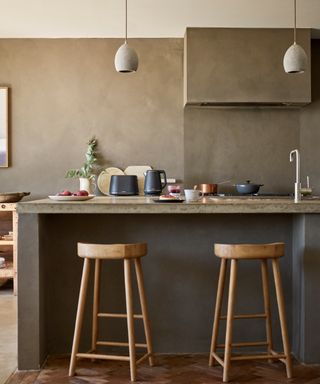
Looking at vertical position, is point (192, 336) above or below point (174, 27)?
below

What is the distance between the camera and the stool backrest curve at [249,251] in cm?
296

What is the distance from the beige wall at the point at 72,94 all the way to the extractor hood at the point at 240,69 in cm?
43

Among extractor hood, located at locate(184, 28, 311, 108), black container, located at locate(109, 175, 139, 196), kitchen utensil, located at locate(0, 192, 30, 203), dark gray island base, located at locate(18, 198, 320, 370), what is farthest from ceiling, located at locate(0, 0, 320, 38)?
dark gray island base, located at locate(18, 198, 320, 370)

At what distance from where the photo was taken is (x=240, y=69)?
18.5ft

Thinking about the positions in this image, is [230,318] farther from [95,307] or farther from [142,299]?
[95,307]

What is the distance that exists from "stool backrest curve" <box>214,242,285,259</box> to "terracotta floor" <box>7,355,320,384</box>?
693 mm

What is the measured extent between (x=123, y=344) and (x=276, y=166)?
3408 mm

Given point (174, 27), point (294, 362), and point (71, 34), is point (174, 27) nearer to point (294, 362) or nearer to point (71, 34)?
point (71, 34)

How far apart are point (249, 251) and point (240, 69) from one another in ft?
10.2

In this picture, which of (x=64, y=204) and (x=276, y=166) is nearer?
(x=64, y=204)

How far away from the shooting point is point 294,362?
3.30m

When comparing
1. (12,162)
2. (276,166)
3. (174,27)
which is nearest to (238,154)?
(276,166)

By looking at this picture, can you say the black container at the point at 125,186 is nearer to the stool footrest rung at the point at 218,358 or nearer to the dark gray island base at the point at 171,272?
the dark gray island base at the point at 171,272

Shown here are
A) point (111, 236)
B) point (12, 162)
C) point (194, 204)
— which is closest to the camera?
point (194, 204)
